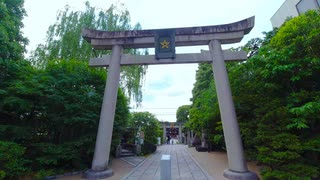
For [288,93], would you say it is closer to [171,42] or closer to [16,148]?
[171,42]

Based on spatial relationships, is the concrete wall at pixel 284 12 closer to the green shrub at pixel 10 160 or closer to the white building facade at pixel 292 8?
the white building facade at pixel 292 8

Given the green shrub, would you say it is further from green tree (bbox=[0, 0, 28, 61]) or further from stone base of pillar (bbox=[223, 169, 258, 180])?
stone base of pillar (bbox=[223, 169, 258, 180])

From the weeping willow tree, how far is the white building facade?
10.2 metres

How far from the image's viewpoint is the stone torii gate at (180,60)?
7117mm

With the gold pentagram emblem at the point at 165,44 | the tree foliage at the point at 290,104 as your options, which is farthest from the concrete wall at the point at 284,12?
the gold pentagram emblem at the point at 165,44

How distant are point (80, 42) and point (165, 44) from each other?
718 centimetres

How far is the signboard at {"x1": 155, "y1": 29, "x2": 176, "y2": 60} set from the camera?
8.28 metres

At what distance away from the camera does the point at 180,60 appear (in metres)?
8.32

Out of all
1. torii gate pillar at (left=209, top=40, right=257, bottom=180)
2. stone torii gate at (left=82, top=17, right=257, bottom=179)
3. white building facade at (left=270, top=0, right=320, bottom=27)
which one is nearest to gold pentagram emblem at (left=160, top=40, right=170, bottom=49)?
stone torii gate at (left=82, top=17, right=257, bottom=179)

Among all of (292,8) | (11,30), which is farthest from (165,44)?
(292,8)

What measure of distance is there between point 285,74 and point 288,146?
2.29 meters

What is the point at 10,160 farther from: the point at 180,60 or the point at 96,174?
the point at 180,60

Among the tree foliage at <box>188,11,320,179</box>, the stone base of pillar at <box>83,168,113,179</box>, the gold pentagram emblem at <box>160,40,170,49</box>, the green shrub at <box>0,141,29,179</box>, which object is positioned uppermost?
the gold pentagram emblem at <box>160,40,170,49</box>

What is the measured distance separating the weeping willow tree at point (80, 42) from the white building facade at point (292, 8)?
10158 millimetres
